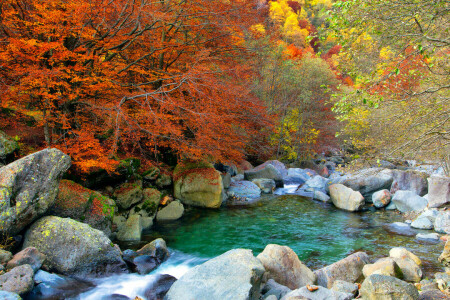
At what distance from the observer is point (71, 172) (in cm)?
934

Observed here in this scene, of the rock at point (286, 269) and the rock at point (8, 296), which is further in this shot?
the rock at point (286, 269)

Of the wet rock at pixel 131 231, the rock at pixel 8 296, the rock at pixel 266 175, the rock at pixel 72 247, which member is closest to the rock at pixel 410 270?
the rock at pixel 72 247

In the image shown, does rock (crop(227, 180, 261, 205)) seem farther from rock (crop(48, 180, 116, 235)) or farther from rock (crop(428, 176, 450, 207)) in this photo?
rock (crop(428, 176, 450, 207))

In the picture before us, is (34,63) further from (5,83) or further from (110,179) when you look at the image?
(110,179)

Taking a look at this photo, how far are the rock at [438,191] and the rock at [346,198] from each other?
240 cm

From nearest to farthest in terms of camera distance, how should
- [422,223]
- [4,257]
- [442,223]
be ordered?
[4,257] → [442,223] → [422,223]

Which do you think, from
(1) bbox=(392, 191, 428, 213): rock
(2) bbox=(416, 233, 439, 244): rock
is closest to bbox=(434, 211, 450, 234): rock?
(2) bbox=(416, 233, 439, 244): rock

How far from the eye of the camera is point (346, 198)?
42.3ft

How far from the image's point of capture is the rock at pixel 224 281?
5008 millimetres

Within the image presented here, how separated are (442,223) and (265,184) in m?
8.30

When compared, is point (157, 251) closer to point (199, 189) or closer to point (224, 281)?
point (224, 281)

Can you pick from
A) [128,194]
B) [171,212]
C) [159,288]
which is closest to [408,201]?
[171,212]

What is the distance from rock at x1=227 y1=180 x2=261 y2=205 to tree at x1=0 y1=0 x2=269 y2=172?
2.17m

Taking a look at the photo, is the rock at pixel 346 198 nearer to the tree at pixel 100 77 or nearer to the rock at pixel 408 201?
the rock at pixel 408 201
